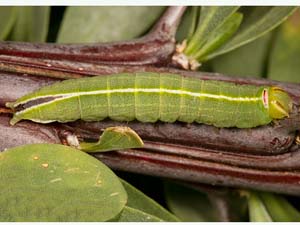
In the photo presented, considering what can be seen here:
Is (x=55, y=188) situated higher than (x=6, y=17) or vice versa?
(x=6, y=17)

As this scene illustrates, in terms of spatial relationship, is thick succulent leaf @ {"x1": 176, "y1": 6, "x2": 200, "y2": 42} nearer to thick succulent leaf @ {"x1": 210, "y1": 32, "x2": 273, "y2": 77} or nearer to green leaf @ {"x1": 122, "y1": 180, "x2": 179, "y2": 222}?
thick succulent leaf @ {"x1": 210, "y1": 32, "x2": 273, "y2": 77}

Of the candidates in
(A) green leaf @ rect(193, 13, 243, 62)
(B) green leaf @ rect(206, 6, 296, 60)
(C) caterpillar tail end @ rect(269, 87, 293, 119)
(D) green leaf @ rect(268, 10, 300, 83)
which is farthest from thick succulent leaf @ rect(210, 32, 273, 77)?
(C) caterpillar tail end @ rect(269, 87, 293, 119)

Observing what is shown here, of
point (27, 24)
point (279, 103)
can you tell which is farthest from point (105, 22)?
point (279, 103)

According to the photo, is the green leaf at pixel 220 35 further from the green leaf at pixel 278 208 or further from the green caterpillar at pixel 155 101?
the green leaf at pixel 278 208

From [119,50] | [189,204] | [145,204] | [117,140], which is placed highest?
[119,50]

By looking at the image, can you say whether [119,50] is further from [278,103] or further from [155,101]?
[278,103]
